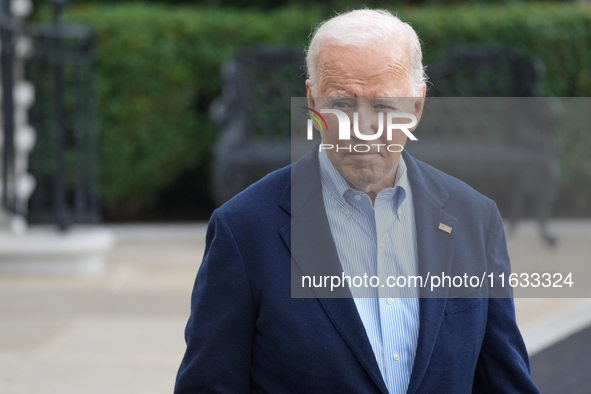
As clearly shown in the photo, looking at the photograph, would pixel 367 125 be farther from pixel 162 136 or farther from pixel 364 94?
pixel 162 136

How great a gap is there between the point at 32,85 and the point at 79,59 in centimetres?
87

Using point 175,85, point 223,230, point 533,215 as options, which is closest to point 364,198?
point 223,230

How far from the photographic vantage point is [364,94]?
152 centimetres

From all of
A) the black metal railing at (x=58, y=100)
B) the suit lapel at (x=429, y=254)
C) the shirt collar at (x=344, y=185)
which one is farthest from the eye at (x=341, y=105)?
the black metal railing at (x=58, y=100)

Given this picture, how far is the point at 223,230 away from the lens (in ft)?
5.31

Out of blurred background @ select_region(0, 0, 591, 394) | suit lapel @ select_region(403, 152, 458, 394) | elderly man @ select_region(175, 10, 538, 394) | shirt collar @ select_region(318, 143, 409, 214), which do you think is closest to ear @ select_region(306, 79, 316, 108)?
elderly man @ select_region(175, 10, 538, 394)

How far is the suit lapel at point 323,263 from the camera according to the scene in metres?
1.57

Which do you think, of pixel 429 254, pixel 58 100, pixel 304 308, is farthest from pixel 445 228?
pixel 58 100

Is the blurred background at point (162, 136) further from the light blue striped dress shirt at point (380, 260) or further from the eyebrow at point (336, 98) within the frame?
the eyebrow at point (336, 98)

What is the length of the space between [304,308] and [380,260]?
0.63 ft

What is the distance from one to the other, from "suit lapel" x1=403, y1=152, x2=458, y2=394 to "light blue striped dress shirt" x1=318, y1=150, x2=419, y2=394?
3 centimetres

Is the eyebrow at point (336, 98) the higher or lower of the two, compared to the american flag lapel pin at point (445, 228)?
higher

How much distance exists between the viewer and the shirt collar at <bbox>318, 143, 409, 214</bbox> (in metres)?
1.63

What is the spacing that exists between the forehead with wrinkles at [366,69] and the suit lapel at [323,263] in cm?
26
